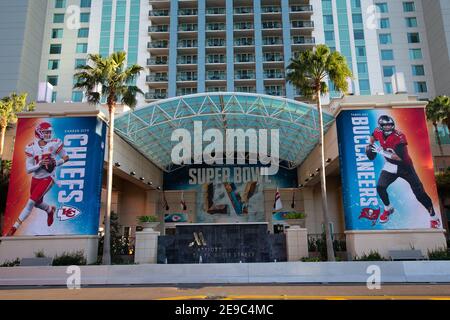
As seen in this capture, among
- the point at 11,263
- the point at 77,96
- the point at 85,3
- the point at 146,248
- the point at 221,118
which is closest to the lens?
the point at 11,263

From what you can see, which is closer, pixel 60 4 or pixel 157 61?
pixel 157 61

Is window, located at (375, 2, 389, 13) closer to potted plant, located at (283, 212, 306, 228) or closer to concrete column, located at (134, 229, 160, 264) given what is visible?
→ potted plant, located at (283, 212, 306, 228)

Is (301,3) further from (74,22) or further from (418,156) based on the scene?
(418,156)

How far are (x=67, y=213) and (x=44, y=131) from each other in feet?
20.0

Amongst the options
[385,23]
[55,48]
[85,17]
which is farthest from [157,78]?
[385,23]

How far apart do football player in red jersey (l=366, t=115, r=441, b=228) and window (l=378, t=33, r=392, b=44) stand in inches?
1654

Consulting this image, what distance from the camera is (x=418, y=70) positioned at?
5791 centimetres

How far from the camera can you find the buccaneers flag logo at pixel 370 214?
22.1m

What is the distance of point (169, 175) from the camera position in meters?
43.5

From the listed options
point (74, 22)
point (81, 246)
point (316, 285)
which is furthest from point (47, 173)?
point (74, 22)

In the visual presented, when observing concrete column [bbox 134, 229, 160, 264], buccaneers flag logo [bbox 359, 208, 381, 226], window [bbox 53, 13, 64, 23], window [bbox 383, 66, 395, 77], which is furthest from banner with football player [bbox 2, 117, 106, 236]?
window [bbox 383, 66, 395, 77]

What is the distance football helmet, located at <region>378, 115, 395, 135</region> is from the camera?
23.5 m

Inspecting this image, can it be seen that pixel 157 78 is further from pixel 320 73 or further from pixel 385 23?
pixel 320 73
